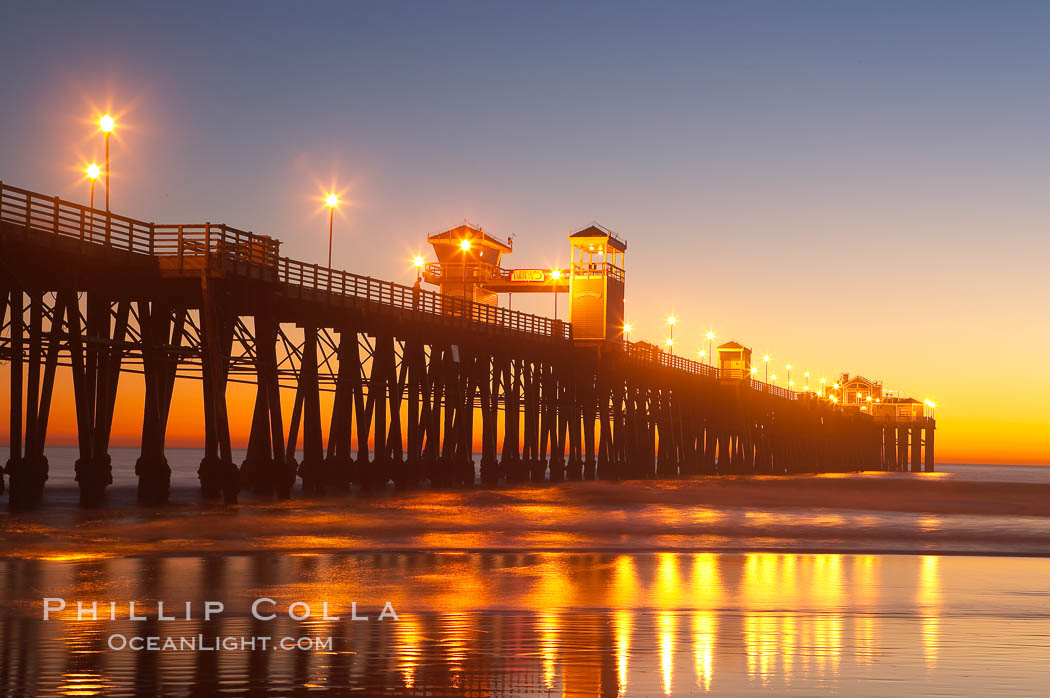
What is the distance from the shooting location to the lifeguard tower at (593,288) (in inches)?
2169

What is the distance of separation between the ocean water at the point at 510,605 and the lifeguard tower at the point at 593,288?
25817 mm

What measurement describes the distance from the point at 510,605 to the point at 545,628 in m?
1.83

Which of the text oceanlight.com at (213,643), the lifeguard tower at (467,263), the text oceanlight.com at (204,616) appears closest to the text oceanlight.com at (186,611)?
the text oceanlight.com at (204,616)

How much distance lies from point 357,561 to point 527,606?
20.1ft

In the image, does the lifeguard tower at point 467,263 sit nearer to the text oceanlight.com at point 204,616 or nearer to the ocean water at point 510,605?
the ocean water at point 510,605

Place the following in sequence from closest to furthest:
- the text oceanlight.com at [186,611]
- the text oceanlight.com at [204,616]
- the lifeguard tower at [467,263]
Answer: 1. the text oceanlight.com at [204,616]
2. the text oceanlight.com at [186,611]
3. the lifeguard tower at [467,263]

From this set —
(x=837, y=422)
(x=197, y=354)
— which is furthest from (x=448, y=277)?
(x=837, y=422)

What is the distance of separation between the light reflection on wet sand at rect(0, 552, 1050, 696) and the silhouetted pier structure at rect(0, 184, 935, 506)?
11030 millimetres

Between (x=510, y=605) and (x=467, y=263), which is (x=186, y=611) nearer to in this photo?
(x=510, y=605)

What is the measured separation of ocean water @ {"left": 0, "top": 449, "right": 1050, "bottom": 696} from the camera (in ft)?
30.6

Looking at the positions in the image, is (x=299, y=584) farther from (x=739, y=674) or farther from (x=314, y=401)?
(x=314, y=401)

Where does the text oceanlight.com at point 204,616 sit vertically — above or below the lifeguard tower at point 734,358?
below

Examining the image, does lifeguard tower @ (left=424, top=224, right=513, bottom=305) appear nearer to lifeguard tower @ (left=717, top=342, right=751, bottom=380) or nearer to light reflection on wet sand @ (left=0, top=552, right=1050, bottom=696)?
lifeguard tower @ (left=717, top=342, right=751, bottom=380)

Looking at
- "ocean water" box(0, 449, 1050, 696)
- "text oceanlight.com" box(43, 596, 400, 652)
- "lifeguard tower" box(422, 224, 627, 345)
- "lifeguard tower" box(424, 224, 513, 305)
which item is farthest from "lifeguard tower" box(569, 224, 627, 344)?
"text oceanlight.com" box(43, 596, 400, 652)
